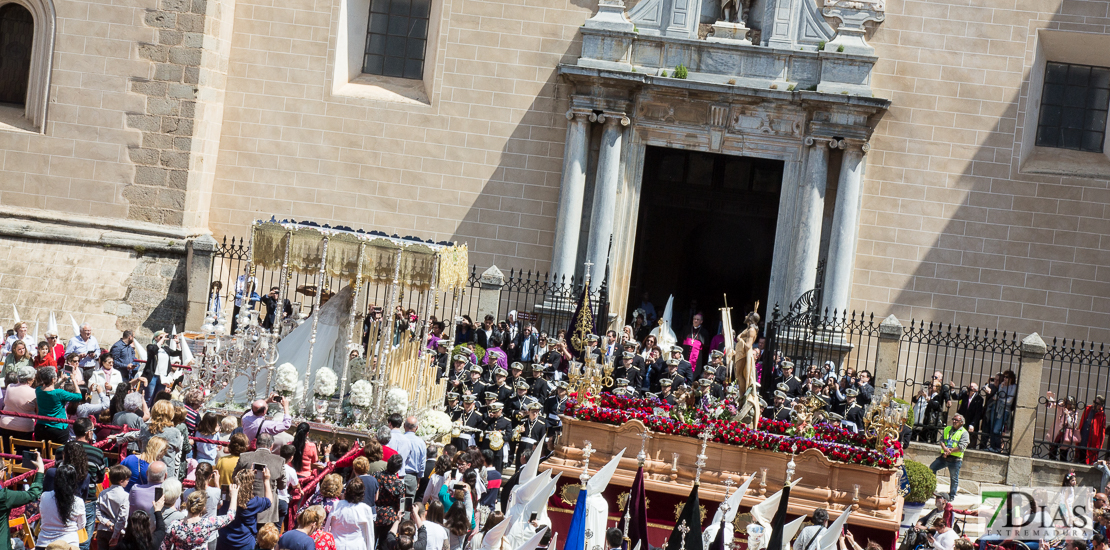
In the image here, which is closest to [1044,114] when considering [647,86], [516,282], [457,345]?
[647,86]

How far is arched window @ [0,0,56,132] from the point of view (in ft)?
76.4

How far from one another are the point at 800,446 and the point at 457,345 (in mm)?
7124

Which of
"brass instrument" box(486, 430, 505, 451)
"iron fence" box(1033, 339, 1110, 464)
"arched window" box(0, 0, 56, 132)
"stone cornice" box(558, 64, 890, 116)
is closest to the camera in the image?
"brass instrument" box(486, 430, 505, 451)

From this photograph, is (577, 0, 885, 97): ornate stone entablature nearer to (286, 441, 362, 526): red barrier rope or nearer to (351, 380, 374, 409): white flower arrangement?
(351, 380, 374, 409): white flower arrangement

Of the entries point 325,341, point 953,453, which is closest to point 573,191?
point 325,341

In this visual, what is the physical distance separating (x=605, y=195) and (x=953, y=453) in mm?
7789

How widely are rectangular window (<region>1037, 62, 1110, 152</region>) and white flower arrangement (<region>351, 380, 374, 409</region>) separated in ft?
45.7

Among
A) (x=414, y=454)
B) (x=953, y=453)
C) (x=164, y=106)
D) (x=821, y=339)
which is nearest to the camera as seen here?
(x=414, y=454)

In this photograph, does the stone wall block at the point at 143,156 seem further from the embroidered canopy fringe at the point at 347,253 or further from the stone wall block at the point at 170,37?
the embroidered canopy fringe at the point at 347,253

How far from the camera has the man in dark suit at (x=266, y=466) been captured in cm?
1041

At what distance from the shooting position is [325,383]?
51.7ft

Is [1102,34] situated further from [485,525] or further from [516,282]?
[485,525]

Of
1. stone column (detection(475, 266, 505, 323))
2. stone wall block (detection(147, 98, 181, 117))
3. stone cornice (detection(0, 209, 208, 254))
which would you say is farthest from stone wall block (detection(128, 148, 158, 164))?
stone column (detection(475, 266, 505, 323))

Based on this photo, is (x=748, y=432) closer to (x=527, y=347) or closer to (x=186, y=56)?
(x=527, y=347)
